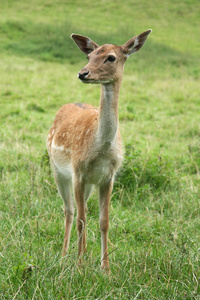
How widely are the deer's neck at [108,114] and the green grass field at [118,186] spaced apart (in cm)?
91

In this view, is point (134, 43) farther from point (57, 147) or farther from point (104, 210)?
point (104, 210)

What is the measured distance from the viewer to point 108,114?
3.46 metres

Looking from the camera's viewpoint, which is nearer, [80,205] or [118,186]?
[80,205]

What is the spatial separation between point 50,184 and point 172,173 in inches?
63.4

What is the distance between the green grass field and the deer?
26 cm

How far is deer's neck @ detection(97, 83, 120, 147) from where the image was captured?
11.4 ft

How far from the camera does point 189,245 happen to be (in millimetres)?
3752

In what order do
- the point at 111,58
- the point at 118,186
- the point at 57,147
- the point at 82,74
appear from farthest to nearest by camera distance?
1. the point at 118,186
2. the point at 57,147
3. the point at 111,58
4. the point at 82,74

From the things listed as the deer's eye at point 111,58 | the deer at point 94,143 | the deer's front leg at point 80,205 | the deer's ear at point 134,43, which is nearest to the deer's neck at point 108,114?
the deer at point 94,143

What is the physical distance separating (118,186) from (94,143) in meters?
2.01

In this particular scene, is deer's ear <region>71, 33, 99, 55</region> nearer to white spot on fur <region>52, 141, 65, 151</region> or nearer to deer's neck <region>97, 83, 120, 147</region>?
deer's neck <region>97, 83, 120, 147</region>

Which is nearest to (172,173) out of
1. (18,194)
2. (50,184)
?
(50,184)

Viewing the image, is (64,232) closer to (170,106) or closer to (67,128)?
(67,128)

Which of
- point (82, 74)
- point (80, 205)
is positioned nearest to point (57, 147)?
point (80, 205)
